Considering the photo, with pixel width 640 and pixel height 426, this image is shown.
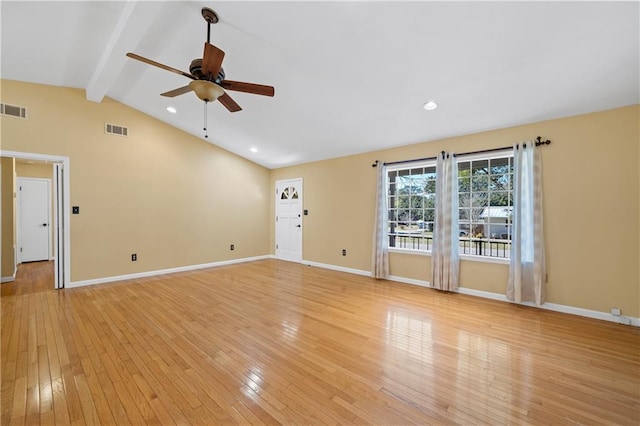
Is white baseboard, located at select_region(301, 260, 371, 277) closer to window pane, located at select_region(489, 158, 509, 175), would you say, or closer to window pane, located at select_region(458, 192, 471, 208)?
window pane, located at select_region(458, 192, 471, 208)

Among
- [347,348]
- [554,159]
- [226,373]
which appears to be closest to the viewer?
[226,373]

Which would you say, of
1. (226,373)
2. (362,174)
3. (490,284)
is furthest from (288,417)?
(362,174)

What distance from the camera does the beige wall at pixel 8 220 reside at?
15.4 ft

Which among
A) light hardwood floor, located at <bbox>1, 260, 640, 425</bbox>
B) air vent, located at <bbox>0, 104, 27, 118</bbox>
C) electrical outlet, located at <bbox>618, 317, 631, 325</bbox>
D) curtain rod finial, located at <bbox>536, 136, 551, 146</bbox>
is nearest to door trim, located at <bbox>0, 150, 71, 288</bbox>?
light hardwood floor, located at <bbox>1, 260, 640, 425</bbox>

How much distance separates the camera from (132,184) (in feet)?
16.2

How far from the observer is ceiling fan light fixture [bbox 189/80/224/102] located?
2.35 m

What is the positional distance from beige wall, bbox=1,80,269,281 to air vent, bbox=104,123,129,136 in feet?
0.24

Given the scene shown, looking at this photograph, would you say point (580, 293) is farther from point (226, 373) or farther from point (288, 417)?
point (226, 373)

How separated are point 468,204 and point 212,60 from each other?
400cm

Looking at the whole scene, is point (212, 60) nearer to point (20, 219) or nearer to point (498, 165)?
point (498, 165)

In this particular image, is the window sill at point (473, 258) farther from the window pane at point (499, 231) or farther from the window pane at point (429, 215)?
the window pane at point (429, 215)

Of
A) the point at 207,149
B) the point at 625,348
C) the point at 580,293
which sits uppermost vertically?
the point at 207,149

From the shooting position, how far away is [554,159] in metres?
3.46

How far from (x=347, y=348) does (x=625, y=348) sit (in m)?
2.59
